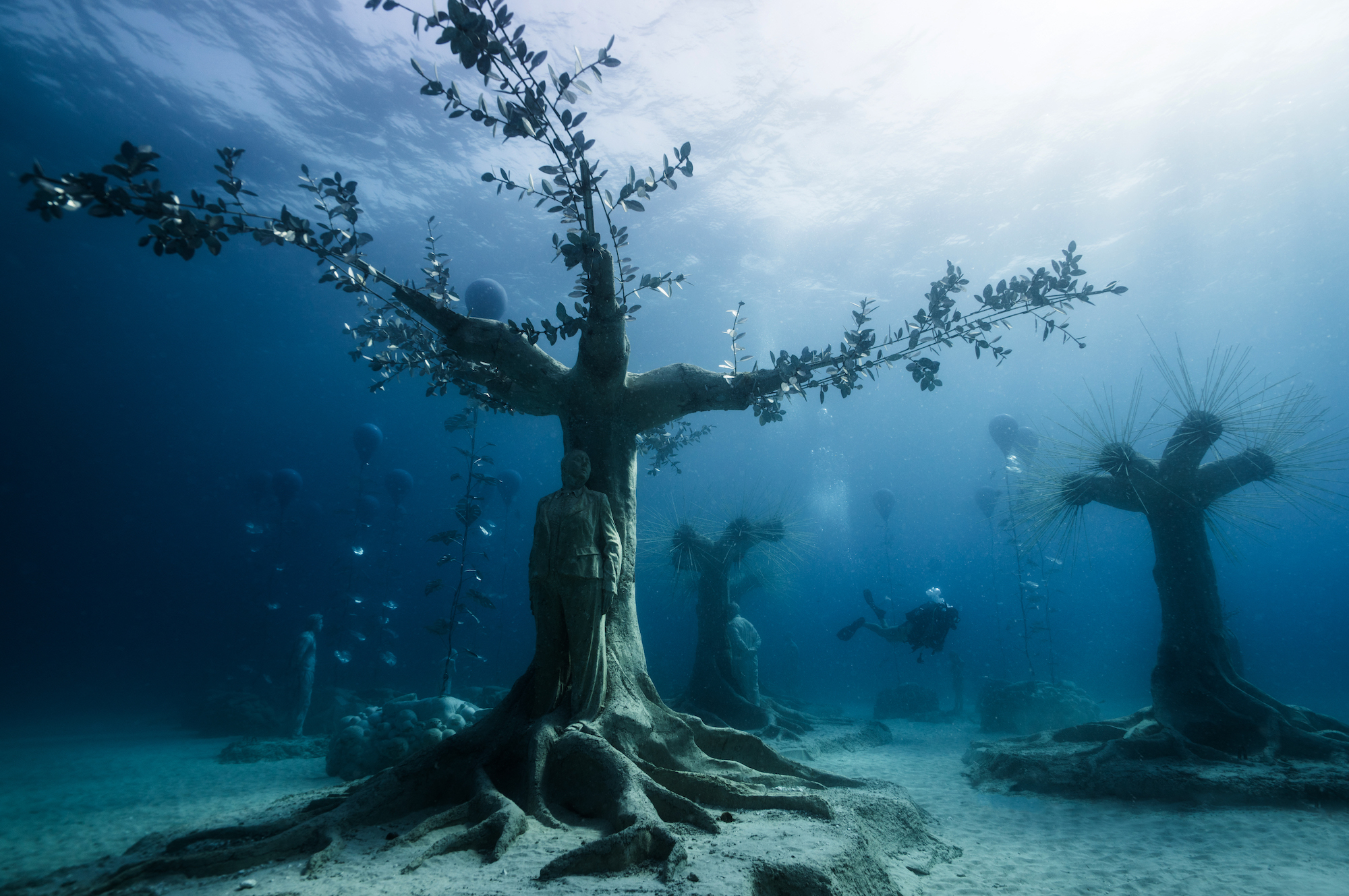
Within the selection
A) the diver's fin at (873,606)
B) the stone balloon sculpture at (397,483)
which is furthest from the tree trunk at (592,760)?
the stone balloon sculpture at (397,483)

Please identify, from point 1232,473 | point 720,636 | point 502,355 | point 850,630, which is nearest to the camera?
point 502,355

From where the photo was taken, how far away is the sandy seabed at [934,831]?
2891mm

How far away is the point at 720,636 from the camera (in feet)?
38.7

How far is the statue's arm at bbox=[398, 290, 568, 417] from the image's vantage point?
203 inches

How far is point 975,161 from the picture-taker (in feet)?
68.7

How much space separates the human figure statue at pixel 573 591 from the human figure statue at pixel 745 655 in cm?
759

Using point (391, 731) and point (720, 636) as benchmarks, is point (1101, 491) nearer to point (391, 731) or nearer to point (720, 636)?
point (720, 636)

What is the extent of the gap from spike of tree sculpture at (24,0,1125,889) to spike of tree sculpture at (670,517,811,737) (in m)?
5.82

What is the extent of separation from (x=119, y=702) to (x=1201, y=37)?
51114mm

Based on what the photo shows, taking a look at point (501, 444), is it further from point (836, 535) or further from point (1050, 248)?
point (836, 535)

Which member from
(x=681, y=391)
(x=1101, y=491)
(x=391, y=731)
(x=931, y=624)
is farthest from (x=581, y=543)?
(x=931, y=624)

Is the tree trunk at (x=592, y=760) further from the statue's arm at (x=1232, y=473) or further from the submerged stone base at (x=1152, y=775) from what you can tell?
the statue's arm at (x=1232, y=473)

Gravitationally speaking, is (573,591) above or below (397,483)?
below

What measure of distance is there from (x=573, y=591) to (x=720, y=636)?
7891mm
